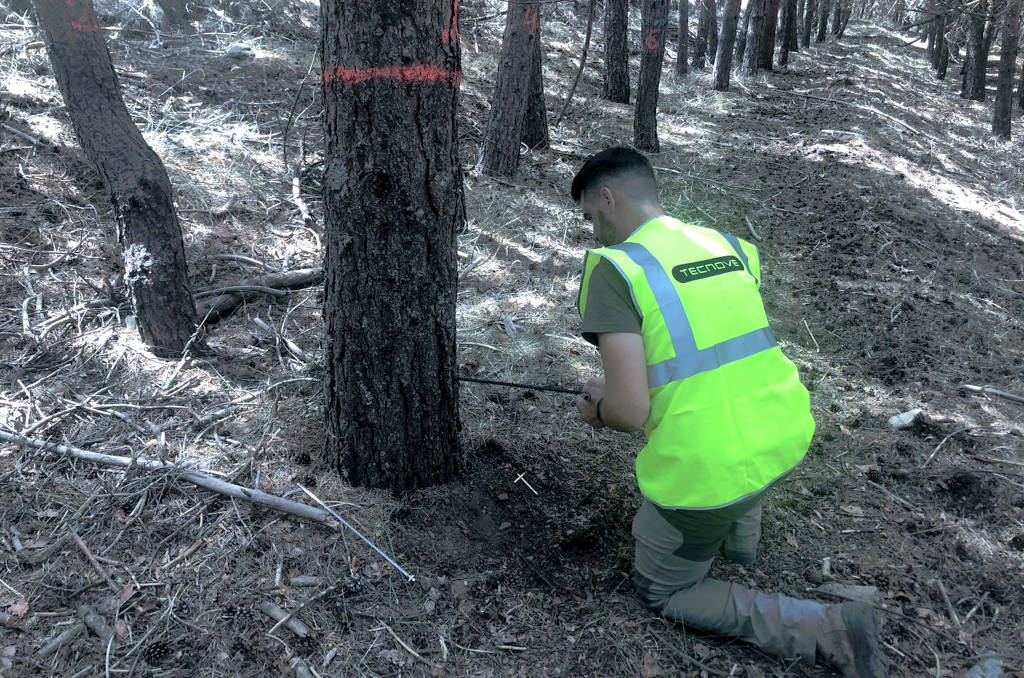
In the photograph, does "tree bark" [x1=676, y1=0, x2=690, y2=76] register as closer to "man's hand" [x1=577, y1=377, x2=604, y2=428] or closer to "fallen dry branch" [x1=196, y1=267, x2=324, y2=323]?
"fallen dry branch" [x1=196, y1=267, x2=324, y2=323]

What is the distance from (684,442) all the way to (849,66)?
20881 mm

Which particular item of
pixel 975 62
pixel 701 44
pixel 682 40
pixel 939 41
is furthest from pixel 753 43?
pixel 939 41

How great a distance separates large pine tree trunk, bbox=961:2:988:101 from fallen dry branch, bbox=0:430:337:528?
1442 cm

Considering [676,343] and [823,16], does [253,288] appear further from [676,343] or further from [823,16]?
[823,16]

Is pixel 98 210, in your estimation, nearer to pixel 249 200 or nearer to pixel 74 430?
pixel 249 200

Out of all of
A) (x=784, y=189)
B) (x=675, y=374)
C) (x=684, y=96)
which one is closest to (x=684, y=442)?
(x=675, y=374)

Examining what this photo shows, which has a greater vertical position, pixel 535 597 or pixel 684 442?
pixel 684 442

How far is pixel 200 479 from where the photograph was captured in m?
2.75

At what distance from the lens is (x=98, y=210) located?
5.07m

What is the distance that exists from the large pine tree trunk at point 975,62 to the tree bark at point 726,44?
4.04m

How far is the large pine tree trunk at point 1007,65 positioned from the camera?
10.5 metres

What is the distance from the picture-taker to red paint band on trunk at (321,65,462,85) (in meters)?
2.32

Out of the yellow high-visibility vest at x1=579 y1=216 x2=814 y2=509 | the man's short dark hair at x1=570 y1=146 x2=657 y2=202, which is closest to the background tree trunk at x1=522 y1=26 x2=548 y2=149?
the man's short dark hair at x1=570 y1=146 x2=657 y2=202

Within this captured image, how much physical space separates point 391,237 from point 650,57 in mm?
6827
